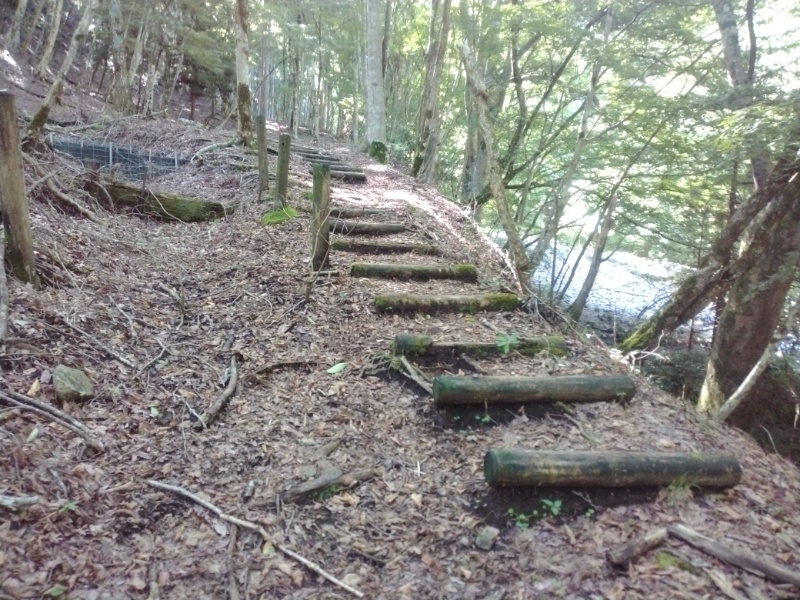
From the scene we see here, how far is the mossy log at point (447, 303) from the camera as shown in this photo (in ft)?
16.6

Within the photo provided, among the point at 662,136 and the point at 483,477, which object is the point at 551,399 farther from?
the point at 662,136

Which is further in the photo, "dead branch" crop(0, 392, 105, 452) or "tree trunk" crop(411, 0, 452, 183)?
"tree trunk" crop(411, 0, 452, 183)

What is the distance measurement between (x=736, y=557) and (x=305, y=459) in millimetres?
2403

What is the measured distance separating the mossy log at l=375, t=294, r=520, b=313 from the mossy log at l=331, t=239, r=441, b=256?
1.48 meters

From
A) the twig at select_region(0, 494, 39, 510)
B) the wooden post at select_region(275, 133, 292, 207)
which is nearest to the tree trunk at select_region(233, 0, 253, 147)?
the wooden post at select_region(275, 133, 292, 207)

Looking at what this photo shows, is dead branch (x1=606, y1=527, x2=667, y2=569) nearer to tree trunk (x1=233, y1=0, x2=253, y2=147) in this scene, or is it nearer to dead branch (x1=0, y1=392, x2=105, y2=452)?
dead branch (x1=0, y1=392, x2=105, y2=452)

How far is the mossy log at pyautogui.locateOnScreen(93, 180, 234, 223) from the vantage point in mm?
7531

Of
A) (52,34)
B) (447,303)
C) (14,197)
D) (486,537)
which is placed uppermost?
(52,34)

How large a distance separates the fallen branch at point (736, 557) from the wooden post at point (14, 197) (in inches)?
192

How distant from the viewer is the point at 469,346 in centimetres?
439

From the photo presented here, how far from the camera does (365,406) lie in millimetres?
3814

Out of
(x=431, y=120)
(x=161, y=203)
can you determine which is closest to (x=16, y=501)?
(x=161, y=203)

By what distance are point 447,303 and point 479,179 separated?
9324 mm

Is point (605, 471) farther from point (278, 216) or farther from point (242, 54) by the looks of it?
point (242, 54)
